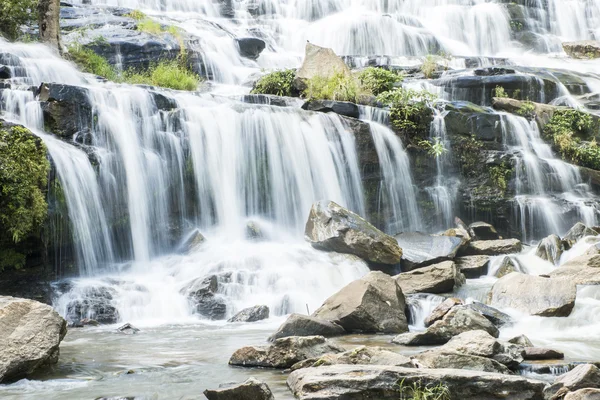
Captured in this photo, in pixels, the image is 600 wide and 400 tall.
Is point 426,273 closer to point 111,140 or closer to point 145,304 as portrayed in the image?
point 145,304

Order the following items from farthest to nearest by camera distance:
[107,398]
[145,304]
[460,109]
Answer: [460,109]
[145,304]
[107,398]

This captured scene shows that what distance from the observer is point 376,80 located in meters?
17.7

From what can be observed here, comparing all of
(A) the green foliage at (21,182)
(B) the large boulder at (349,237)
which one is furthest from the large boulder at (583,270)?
(A) the green foliage at (21,182)

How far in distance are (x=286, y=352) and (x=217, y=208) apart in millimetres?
7372

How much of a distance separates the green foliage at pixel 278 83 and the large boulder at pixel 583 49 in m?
14.4

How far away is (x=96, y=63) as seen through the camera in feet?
56.7

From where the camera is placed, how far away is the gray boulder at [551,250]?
13008 mm

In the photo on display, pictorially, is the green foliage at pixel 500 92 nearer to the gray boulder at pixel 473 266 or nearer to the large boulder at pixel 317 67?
the large boulder at pixel 317 67

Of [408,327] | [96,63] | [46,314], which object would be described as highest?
[96,63]

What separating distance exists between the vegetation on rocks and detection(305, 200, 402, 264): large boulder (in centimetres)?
479

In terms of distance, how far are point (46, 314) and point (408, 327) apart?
184 inches

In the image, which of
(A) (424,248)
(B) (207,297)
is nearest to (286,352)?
(B) (207,297)

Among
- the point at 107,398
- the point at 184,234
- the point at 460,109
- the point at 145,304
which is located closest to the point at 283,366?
the point at 107,398

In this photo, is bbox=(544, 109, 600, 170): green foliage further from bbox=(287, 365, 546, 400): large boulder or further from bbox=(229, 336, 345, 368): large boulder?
bbox=(287, 365, 546, 400): large boulder
